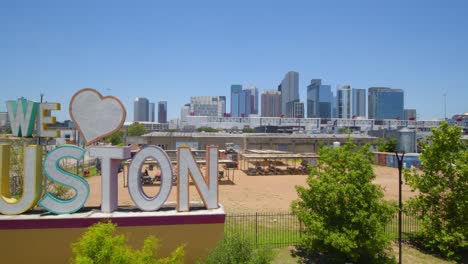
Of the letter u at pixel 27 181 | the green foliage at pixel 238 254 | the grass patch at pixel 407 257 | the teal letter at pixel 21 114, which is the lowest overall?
the grass patch at pixel 407 257

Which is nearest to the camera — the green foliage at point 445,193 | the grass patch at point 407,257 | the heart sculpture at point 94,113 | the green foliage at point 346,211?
the heart sculpture at point 94,113

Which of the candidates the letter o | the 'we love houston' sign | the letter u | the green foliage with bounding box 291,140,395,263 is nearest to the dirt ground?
the green foliage with bounding box 291,140,395,263

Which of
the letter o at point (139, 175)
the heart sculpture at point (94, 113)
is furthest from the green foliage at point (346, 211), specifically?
the heart sculpture at point (94, 113)

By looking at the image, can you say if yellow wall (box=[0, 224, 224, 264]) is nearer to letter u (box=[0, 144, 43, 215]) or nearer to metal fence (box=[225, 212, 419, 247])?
letter u (box=[0, 144, 43, 215])

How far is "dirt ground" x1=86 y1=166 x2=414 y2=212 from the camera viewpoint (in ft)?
80.8

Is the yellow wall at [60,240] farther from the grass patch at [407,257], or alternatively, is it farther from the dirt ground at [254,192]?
the dirt ground at [254,192]

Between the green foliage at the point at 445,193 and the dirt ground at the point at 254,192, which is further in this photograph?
the dirt ground at the point at 254,192

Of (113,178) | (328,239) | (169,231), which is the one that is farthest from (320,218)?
(113,178)

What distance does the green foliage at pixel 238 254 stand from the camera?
10711mm

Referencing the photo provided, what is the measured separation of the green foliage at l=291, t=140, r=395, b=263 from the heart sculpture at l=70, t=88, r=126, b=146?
8336 mm

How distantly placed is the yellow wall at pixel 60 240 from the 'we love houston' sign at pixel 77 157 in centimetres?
79

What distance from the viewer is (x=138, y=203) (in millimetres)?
12531

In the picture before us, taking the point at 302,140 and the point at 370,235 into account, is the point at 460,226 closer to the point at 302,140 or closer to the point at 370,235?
the point at 370,235

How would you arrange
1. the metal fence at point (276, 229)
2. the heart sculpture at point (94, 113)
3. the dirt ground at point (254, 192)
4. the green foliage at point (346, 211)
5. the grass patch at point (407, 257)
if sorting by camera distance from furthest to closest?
the dirt ground at point (254, 192)
the metal fence at point (276, 229)
the grass patch at point (407, 257)
the green foliage at point (346, 211)
the heart sculpture at point (94, 113)
